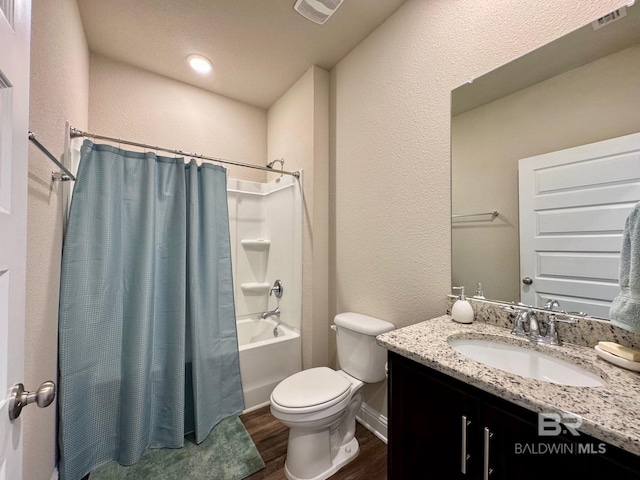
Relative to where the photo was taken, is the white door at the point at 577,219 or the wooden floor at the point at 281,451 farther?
the wooden floor at the point at 281,451

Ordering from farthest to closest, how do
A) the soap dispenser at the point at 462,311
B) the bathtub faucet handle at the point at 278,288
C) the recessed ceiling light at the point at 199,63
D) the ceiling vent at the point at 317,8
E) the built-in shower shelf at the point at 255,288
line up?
the built-in shower shelf at the point at 255,288
the bathtub faucet handle at the point at 278,288
the recessed ceiling light at the point at 199,63
the ceiling vent at the point at 317,8
the soap dispenser at the point at 462,311

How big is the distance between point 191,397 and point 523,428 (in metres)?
1.79

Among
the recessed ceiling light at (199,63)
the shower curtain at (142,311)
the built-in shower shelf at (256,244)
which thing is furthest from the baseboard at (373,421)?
the recessed ceiling light at (199,63)

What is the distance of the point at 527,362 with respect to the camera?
0.95 metres

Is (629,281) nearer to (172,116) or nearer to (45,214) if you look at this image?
(45,214)

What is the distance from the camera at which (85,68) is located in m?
1.82

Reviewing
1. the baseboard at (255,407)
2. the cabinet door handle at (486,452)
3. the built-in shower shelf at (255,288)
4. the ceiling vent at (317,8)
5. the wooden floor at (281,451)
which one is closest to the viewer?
the cabinet door handle at (486,452)

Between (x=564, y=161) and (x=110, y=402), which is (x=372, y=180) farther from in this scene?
(x=110, y=402)

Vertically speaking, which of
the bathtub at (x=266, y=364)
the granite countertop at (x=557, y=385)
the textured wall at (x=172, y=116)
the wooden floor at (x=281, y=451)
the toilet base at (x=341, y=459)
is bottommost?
the wooden floor at (x=281, y=451)

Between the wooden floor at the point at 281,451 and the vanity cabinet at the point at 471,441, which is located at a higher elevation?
the vanity cabinet at the point at 471,441

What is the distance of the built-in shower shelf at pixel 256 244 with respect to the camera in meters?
2.59

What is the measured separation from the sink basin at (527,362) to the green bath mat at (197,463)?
1297 millimetres

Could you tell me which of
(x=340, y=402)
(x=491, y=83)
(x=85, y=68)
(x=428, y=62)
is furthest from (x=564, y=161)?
(x=85, y=68)

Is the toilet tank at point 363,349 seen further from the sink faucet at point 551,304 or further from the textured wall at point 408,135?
the sink faucet at point 551,304
